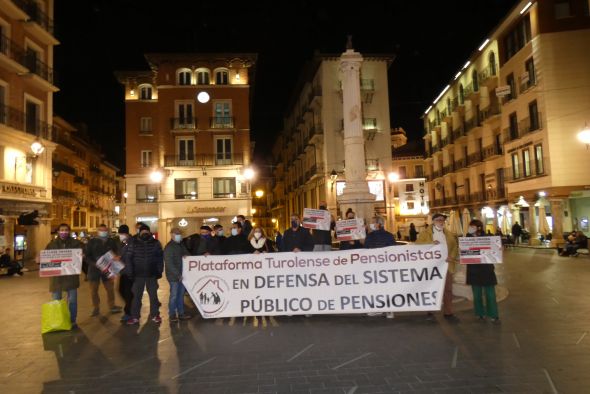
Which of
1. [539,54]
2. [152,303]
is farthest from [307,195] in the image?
[152,303]

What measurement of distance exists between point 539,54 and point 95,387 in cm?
3630

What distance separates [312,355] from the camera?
23.4ft

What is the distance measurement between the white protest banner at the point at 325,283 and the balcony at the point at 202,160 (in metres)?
33.0

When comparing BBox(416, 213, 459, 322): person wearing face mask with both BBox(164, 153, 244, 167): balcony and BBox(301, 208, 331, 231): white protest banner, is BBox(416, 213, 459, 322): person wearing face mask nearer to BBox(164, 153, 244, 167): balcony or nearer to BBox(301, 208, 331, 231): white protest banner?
BBox(301, 208, 331, 231): white protest banner

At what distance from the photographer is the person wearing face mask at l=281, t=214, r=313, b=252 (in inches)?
430

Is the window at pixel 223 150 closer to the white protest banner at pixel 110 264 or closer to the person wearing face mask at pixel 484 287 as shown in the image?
the white protest banner at pixel 110 264

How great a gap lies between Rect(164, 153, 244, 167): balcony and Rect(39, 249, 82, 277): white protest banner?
32.5m

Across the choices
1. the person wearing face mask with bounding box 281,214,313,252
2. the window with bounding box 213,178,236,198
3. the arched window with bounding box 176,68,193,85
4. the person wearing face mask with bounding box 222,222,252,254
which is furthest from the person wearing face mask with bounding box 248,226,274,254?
the arched window with bounding box 176,68,193,85

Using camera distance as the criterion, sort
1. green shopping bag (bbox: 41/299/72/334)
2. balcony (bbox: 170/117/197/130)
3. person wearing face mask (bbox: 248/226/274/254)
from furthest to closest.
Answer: balcony (bbox: 170/117/197/130)
person wearing face mask (bbox: 248/226/274/254)
green shopping bag (bbox: 41/299/72/334)

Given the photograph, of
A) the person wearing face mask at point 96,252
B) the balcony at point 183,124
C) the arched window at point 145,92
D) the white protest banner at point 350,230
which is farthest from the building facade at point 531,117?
the arched window at point 145,92

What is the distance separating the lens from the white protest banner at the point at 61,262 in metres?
9.76

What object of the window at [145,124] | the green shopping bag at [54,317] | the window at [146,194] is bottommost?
the green shopping bag at [54,317]

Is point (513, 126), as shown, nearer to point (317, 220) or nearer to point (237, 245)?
point (317, 220)

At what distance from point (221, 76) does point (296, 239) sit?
34827mm
